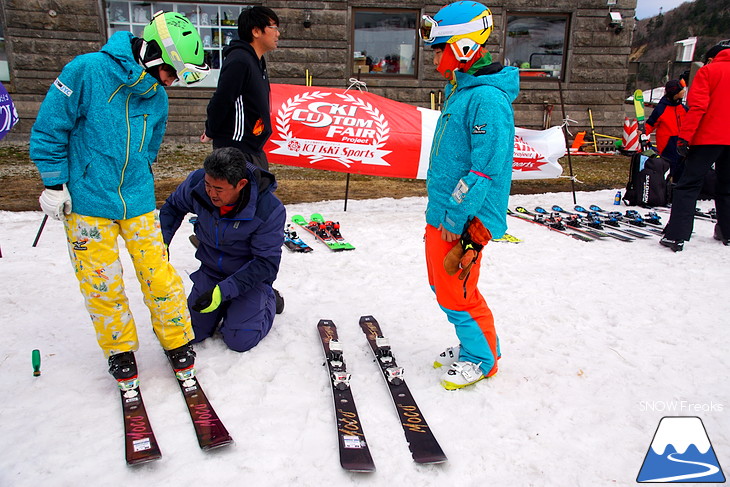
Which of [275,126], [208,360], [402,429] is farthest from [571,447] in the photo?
[275,126]

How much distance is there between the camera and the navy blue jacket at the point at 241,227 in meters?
3.12

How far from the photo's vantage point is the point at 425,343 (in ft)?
11.6

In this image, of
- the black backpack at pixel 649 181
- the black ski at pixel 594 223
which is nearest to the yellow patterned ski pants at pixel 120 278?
the black ski at pixel 594 223

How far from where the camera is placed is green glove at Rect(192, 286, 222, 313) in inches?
113

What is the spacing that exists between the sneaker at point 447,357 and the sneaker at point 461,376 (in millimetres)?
212

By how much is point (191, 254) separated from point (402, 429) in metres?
3.37

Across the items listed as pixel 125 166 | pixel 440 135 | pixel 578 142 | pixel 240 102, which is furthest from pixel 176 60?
pixel 578 142

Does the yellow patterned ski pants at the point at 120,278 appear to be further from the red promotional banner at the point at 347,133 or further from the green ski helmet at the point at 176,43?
the red promotional banner at the point at 347,133

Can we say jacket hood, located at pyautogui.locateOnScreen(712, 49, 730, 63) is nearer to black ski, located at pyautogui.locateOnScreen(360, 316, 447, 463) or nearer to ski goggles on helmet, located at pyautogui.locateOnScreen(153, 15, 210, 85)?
black ski, located at pyautogui.locateOnScreen(360, 316, 447, 463)

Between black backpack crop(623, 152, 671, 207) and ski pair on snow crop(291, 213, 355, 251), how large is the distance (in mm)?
4888

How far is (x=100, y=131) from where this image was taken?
255 centimetres

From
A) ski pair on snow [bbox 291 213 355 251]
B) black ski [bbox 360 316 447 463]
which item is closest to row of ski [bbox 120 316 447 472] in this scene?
black ski [bbox 360 316 447 463]

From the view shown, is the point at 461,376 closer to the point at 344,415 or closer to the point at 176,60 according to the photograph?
the point at 344,415

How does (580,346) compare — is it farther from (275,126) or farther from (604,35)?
(604,35)
